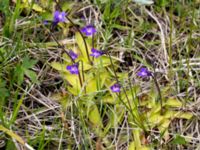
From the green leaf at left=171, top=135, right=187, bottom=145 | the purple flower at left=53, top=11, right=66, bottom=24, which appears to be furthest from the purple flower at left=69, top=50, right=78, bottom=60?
the green leaf at left=171, top=135, right=187, bottom=145

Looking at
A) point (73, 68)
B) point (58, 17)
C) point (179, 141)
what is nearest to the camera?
point (179, 141)

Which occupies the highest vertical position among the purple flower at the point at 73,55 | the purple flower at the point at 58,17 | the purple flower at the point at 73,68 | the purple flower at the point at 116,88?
the purple flower at the point at 58,17

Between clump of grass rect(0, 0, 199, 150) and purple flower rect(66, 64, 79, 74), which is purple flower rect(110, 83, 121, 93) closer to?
clump of grass rect(0, 0, 199, 150)

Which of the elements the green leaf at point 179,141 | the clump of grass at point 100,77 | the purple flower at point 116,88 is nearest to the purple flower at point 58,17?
the clump of grass at point 100,77

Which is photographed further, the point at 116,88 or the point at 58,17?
the point at 58,17

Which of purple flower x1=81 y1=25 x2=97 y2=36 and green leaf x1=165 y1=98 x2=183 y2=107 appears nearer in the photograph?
green leaf x1=165 y1=98 x2=183 y2=107

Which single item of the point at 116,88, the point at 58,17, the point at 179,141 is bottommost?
the point at 179,141

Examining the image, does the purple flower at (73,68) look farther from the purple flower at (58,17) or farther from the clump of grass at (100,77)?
the purple flower at (58,17)

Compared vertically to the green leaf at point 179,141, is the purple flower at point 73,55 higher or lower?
higher

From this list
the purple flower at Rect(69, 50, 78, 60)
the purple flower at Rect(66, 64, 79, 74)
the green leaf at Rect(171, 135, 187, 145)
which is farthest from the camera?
the purple flower at Rect(69, 50, 78, 60)

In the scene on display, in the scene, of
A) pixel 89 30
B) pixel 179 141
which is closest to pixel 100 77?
pixel 89 30

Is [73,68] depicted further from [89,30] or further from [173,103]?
[173,103]
